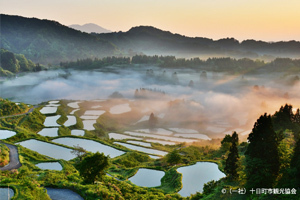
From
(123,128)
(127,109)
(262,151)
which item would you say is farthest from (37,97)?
(262,151)

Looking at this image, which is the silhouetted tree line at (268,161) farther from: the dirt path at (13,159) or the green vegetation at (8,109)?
the green vegetation at (8,109)

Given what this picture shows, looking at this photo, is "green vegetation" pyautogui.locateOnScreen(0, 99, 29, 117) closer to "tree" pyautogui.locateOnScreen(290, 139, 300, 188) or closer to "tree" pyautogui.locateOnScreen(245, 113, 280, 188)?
"tree" pyautogui.locateOnScreen(245, 113, 280, 188)

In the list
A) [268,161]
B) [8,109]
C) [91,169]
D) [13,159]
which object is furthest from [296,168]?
[8,109]

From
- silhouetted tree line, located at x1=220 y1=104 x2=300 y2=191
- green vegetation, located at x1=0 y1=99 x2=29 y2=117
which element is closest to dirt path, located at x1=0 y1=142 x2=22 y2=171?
silhouetted tree line, located at x1=220 y1=104 x2=300 y2=191

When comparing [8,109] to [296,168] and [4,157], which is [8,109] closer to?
[4,157]

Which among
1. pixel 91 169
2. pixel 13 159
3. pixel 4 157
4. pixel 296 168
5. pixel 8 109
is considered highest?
pixel 296 168

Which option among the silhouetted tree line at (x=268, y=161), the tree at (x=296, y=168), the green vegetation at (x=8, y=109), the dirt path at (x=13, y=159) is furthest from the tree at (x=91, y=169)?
the green vegetation at (x=8, y=109)

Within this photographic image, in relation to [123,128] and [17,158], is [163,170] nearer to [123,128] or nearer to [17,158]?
[17,158]
